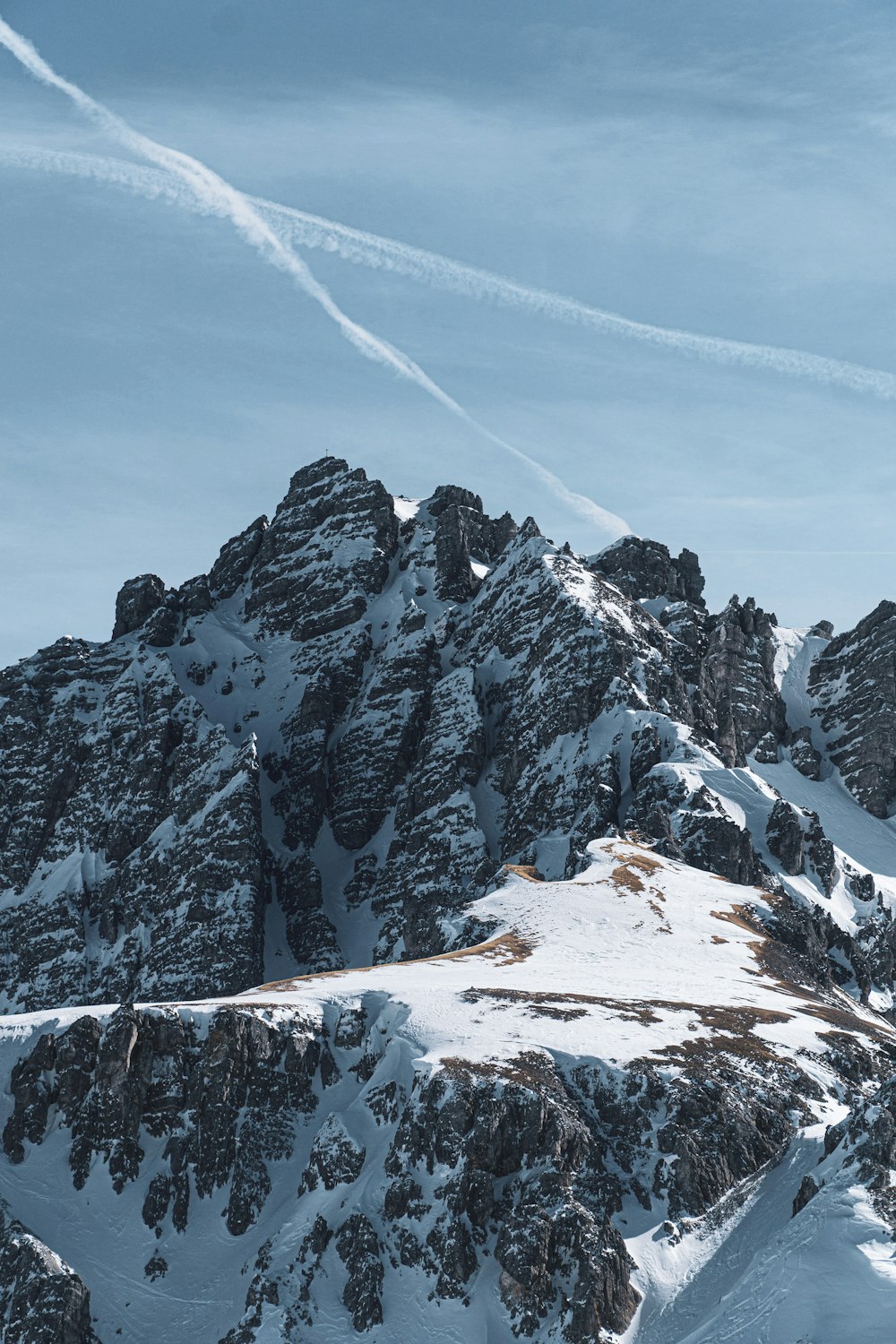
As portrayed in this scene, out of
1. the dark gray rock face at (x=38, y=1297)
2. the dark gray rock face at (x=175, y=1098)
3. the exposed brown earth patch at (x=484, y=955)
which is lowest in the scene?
the dark gray rock face at (x=38, y=1297)

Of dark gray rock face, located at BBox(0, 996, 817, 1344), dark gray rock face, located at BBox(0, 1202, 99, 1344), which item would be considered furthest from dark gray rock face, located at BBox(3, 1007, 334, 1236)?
dark gray rock face, located at BBox(0, 1202, 99, 1344)

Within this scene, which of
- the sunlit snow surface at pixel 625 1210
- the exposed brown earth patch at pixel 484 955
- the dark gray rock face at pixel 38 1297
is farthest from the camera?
the exposed brown earth patch at pixel 484 955

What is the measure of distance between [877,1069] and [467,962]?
40684mm

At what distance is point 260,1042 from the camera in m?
125

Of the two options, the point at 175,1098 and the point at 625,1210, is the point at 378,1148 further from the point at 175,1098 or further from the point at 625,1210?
the point at 625,1210

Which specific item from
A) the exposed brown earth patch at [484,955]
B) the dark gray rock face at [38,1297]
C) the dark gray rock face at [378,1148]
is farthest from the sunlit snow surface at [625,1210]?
the dark gray rock face at [38,1297]

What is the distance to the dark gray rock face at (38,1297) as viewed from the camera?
10569 centimetres

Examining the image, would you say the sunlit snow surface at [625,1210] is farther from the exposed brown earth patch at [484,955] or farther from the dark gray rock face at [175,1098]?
the dark gray rock face at [175,1098]

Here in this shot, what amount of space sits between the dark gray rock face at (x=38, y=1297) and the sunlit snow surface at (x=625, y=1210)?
241 cm

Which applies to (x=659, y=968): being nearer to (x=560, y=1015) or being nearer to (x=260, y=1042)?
(x=560, y=1015)

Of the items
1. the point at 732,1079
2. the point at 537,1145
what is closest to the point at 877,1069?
the point at 732,1079

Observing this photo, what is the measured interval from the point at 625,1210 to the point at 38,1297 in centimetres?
4167

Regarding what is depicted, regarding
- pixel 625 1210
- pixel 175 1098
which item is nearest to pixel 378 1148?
pixel 175 1098

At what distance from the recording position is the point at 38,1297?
107250 mm
